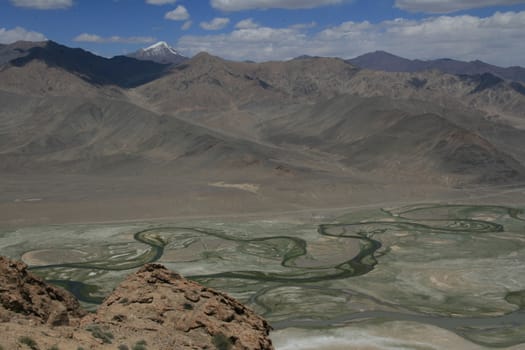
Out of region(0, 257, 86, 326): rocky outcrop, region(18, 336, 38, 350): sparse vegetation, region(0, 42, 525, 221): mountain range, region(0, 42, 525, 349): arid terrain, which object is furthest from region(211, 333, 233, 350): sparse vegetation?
region(0, 42, 525, 221): mountain range

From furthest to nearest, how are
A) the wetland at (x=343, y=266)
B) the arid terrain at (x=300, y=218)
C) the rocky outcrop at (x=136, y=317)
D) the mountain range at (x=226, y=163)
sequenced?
the mountain range at (x=226, y=163) < the arid terrain at (x=300, y=218) < the wetland at (x=343, y=266) < the rocky outcrop at (x=136, y=317)

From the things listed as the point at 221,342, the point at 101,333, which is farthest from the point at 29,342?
the point at 221,342

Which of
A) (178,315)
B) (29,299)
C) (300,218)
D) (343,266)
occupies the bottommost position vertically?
(343,266)

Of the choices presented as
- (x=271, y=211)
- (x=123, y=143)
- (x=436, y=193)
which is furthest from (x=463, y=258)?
(x=123, y=143)

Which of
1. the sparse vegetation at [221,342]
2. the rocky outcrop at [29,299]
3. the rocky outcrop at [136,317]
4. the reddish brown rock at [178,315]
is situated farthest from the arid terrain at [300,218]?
the rocky outcrop at [29,299]

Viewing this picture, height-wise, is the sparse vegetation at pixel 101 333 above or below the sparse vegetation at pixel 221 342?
above

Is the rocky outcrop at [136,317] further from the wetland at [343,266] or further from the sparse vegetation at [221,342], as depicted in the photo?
the wetland at [343,266]

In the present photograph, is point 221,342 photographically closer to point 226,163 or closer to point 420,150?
point 226,163

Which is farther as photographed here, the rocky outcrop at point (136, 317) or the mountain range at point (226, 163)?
the mountain range at point (226, 163)
